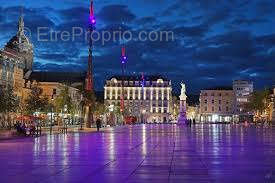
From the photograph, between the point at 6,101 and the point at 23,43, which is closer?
the point at 6,101

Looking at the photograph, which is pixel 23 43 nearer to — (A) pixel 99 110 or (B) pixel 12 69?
(A) pixel 99 110

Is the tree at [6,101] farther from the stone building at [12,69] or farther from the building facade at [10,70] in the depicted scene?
the building facade at [10,70]

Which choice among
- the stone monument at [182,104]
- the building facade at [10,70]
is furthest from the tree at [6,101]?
the stone monument at [182,104]

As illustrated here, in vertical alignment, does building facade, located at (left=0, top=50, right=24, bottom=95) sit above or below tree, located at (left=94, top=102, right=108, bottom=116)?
above

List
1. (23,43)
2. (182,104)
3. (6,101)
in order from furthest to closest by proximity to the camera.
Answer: (23,43), (182,104), (6,101)

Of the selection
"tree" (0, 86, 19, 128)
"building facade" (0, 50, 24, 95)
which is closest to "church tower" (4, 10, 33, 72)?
"building facade" (0, 50, 24, 95)

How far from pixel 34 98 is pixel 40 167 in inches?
2890

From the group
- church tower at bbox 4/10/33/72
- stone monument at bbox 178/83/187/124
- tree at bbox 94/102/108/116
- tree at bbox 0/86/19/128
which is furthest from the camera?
church tower at bbox 4/10/33/72

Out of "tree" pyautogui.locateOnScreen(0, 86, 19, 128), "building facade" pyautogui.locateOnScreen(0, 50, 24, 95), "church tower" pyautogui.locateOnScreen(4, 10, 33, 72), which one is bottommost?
"tree" pyautogui.locateOnScreen(0, 86, 19, 128)

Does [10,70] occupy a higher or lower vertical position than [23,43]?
lower

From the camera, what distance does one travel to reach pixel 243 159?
20.6 meters

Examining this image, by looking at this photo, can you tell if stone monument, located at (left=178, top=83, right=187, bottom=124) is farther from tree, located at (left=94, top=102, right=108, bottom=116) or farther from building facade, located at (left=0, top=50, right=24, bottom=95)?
building facade, located at (left=0, top=50, right=24, bottom=95)

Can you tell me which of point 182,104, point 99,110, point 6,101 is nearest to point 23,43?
point 99,110

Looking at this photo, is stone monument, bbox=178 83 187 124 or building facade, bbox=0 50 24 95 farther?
stone monument, bbox=178 83 187 124
